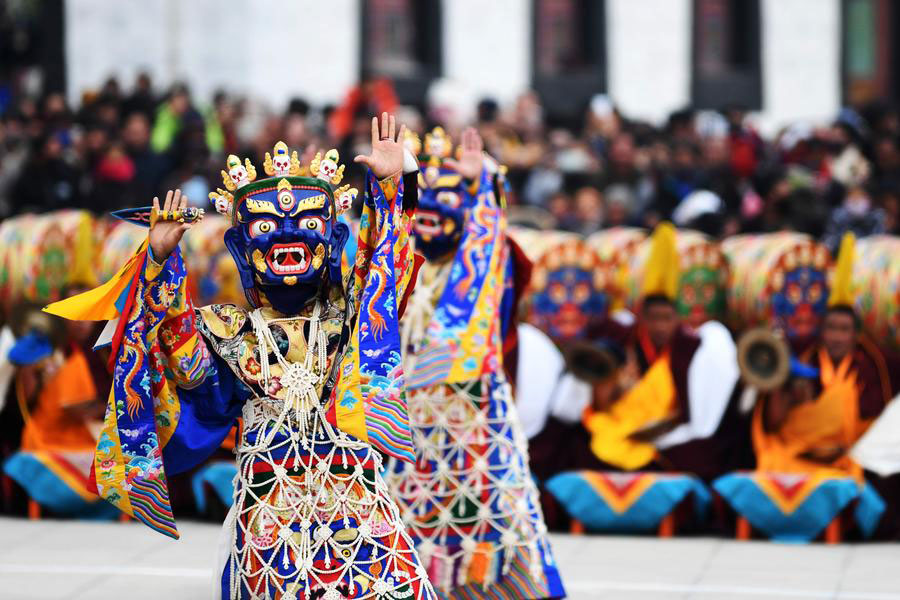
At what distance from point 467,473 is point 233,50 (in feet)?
35.5

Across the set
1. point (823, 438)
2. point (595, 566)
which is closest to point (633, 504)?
point (595, 566)

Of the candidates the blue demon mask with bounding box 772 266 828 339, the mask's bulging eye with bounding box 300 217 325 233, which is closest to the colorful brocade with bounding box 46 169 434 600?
the mask's bulging eye with bounding box 300 217 325 233

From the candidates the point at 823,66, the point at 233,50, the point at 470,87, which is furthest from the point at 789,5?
the point at 233,50

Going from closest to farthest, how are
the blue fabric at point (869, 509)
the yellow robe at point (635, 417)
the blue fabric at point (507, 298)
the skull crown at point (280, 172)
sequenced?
the skull crown at point (280, 172) < the blue fabric at point (507, 298) < the blue fabric at point (869, 509) < the yellow robe at point (635, 417)

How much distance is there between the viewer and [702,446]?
27.6 feet

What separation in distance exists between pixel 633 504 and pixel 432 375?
214 cm

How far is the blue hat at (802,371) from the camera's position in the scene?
26.7 feet

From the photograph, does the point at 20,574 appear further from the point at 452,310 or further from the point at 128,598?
the point at 452,310

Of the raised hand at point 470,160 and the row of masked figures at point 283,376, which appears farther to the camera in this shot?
the raised hand at point 470,160

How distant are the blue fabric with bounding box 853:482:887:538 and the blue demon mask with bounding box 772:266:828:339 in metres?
0.86

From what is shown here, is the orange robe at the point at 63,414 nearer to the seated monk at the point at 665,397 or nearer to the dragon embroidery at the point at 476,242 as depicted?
the seated monk at the point at 665,397

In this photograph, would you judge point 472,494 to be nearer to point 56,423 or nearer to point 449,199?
point 449,199

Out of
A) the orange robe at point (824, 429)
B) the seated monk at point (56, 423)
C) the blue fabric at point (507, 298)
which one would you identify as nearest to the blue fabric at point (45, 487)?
the seated monk at point (56, 423)

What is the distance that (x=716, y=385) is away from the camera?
27.8ft
